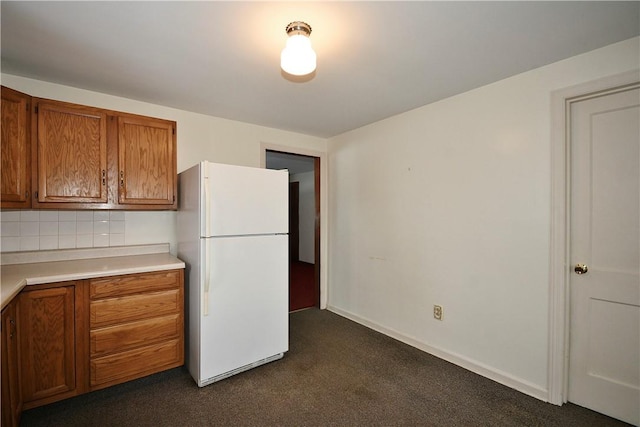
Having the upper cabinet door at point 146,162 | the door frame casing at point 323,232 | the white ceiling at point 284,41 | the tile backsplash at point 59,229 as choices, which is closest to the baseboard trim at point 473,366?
the door frame casing at point 323,232

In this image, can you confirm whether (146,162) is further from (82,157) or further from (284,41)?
(284,41)

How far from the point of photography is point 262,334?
237cm

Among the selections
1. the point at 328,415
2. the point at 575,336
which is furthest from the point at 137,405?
the point at 575,336

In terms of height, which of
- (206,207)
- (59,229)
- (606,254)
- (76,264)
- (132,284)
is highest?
(206,207)

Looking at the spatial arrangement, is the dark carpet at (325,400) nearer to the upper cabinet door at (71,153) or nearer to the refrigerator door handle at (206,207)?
the refrigerator door handle at (206,207)

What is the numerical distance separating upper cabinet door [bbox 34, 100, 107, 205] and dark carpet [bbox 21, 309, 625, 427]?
1.38m

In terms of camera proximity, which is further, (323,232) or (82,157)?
(323,232)

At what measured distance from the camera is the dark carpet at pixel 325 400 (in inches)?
69.7

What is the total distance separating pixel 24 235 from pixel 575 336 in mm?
3839

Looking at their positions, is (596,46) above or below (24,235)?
above

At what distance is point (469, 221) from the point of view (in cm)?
235

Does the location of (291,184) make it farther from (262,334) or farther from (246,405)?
(246,405)

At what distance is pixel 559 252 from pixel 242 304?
2.20 m

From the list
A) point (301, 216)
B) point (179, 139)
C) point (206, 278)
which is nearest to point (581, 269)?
point (206, 278)
